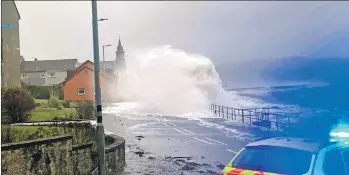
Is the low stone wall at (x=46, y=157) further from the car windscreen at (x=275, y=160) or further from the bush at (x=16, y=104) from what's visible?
the bush at (x=16, y=104)

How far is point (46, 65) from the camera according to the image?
2352cm

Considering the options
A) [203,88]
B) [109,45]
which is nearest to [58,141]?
[109,45]

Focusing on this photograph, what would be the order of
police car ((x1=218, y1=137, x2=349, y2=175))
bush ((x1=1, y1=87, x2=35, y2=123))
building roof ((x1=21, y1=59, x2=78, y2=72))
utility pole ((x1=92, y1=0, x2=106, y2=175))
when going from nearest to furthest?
police car ((x1=218, y1=137, x2=349, y2=175))
utility pole ((x1=92, y1=0, x2=106, y2=175))
bush ((x1=1, y1=87, x2=35, y2=123))
building roof ((x1=21, y1=59, x2=78, y2=72))

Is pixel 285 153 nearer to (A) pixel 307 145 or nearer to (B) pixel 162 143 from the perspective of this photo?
(A) pixel 307 145

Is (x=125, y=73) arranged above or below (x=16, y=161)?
above

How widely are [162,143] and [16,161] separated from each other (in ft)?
32.9

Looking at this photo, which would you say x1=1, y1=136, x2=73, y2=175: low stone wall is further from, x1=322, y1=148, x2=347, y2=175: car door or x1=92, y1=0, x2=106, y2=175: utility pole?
x1=322, y1=148, x2=347, y2=175: car door

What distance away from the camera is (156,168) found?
1050 centimetres

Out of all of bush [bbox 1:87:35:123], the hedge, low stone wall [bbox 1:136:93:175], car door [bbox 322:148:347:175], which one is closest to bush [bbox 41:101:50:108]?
the hedge

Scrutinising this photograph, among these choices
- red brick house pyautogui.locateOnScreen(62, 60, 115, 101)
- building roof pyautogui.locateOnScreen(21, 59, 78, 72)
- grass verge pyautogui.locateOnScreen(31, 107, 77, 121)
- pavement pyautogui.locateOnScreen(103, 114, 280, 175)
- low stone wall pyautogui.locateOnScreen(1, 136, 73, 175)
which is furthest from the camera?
building roof pyautogui.locateOnScreen(21, 59, 78, 72)

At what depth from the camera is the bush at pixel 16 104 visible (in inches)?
534

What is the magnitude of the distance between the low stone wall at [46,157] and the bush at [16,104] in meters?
6.59

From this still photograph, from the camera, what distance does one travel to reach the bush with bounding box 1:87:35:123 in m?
13.6

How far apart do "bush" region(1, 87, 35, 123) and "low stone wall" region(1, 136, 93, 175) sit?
6.59m
